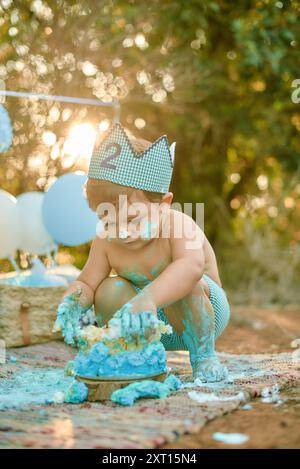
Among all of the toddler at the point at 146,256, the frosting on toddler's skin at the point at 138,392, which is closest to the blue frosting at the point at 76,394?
the frosting on toddler's skin at the point at 138,392

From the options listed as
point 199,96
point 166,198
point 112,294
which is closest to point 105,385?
point 112,294

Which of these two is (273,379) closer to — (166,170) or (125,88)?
(166,170)

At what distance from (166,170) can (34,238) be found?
1.87 m

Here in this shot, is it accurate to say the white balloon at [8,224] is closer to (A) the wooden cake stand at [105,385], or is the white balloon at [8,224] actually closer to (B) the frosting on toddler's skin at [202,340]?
(B) the frosting on toddler's skin at [202,340]

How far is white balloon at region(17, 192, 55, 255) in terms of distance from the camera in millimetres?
3895

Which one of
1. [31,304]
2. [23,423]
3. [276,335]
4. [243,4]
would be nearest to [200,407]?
[23,423]

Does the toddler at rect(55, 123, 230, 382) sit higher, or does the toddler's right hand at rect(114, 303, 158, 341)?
the toddler at rect(55, 123, 230, 382)

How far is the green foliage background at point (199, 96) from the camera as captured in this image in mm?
5316

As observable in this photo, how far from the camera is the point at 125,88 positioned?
234 inches

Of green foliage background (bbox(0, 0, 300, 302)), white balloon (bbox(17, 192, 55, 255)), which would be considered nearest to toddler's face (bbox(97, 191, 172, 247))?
white balloon (bbox(17, 192, 55, 255))

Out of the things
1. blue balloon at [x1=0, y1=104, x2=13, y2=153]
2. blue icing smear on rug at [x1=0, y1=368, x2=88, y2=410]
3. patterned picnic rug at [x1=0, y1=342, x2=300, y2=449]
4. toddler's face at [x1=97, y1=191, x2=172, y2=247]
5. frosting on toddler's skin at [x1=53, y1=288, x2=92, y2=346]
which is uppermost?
blue balloon at [x1=0, y1=104, x2=13, y2=153]

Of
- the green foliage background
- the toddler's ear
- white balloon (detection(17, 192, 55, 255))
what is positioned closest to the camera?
the toddler's ear

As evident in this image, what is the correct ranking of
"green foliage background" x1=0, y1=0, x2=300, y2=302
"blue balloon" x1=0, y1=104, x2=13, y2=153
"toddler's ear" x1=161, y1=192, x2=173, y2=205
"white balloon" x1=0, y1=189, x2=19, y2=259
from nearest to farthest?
"toddler's ear" x1=161, y1=192, x2=173, y2=205 < "blue balloon" x1=0, y1=104, x2=13, y2=153 < "white balloon" x1=0, y1=189, x2=19, y2=259 < "green foliage background" x1=0, y1=0, x2=300, y2=302

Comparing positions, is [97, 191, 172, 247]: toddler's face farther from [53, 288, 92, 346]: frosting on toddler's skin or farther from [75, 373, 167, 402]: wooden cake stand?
[75, 373, 167, 402]: wooden cake stand
